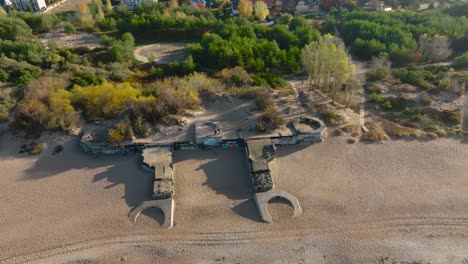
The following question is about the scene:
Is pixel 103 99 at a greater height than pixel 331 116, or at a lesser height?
greater

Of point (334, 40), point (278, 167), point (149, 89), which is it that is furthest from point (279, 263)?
point (334, 40)

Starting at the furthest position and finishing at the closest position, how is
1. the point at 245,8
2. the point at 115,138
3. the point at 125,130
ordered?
1. the point at 245,8
2. the point at 125,130
3. the point at 115,138

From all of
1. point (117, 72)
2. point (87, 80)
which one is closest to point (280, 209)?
point (87, 80)

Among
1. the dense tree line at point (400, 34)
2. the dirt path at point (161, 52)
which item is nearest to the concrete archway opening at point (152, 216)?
the dirt path at point (161, 52)

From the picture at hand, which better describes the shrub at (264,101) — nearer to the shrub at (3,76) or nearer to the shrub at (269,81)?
the shrub at (269,81)

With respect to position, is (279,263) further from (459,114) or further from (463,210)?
(459,114)

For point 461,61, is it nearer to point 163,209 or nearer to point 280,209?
point 280,209
